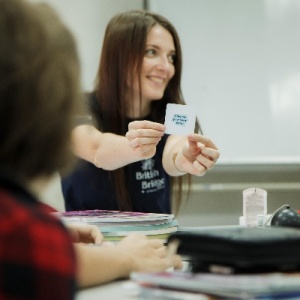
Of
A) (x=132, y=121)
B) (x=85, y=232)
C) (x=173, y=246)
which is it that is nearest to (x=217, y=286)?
(x=173, y=246)

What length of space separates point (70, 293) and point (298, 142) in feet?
9.82

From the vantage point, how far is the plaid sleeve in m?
0.58

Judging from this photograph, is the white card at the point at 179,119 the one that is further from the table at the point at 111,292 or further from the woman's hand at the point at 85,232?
the table at the point at 111,292

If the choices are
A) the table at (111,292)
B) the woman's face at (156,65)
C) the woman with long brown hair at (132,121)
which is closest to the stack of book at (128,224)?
the table at (111,292)

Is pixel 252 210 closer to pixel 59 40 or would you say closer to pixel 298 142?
pixel 59 40

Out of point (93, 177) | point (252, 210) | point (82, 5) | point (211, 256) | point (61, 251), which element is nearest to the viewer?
point (61, 251)

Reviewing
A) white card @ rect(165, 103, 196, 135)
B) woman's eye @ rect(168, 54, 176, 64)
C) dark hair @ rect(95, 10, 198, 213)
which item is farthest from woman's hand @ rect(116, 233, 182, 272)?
woman's eye @ rect(168, 54, 176, 64)

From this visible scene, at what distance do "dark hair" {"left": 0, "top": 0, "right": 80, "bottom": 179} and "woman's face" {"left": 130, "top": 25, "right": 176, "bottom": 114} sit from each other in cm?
182

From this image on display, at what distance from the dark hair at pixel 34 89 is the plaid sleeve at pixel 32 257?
62 millimetres

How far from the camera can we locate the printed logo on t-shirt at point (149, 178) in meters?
2.36

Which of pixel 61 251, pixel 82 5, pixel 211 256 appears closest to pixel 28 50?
pixel 61 251

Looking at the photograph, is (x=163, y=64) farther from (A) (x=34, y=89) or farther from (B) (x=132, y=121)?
(A) (x=34, y=89)

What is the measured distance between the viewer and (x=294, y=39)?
11.4 feet

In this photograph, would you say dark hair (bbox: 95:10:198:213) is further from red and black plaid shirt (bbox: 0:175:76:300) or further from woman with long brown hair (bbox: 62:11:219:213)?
red and black plaid shirt (bbox: 0:175:76:300)
